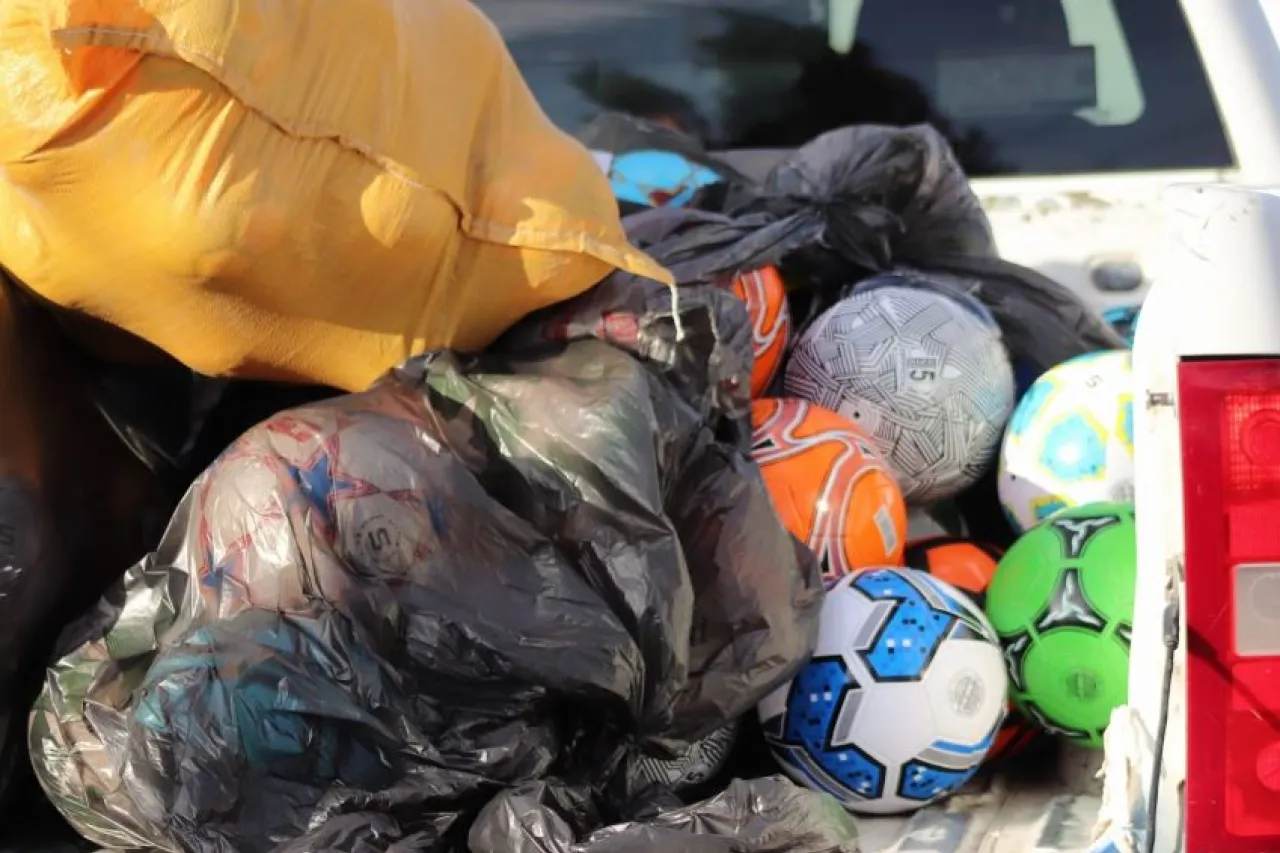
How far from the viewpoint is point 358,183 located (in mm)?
1991

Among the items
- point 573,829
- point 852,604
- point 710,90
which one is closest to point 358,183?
point 573,829

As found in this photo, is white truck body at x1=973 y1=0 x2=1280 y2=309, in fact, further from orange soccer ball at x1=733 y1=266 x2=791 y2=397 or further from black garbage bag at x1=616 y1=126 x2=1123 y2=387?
orange soccer ball at x1=733 y1=266 x2=791 y2=397

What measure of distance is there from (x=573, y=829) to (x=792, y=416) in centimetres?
100

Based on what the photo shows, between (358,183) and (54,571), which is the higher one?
(358,183)

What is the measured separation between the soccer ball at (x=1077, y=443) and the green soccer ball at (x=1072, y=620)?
26 centimetres

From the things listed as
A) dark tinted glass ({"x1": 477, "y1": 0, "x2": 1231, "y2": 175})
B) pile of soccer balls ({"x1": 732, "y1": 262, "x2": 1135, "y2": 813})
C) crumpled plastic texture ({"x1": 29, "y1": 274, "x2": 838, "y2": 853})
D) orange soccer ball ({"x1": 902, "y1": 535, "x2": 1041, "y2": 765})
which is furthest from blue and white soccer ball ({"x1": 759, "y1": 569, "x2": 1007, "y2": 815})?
dark tinted glass ({"x1": 477, "y1": 0, "x2": 1231, "y2": 175})

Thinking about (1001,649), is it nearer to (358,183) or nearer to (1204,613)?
(1204,613)

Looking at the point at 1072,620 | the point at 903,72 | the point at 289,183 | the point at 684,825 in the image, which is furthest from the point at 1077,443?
the point at 289,183

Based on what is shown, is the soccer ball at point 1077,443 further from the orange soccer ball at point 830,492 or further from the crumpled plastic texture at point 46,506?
the crumpled plastic texture at point 46,506

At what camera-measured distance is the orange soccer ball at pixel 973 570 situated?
2.59 meters

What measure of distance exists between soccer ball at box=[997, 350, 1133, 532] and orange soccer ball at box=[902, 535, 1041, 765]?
14 centimetres

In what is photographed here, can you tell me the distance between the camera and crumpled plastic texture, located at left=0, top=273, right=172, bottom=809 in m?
2.13

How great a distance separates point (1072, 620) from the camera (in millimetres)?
2432

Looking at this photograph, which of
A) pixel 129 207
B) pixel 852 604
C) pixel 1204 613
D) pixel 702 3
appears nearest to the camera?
pixel 1204 613
